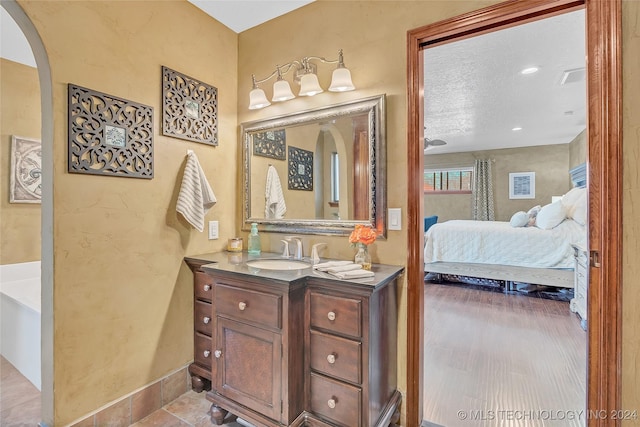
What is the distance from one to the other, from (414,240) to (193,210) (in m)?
1.38

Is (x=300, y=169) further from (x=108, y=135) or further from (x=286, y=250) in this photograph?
(x=108, y=135)

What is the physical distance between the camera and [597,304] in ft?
4.21

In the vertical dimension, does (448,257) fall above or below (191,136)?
below

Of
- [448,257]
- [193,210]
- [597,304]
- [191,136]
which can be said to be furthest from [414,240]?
[448,257]

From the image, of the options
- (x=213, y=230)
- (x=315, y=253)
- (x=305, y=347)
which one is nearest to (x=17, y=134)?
(x=213, y=230)

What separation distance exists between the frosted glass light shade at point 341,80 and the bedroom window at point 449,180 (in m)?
6.88

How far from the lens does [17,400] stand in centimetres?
190

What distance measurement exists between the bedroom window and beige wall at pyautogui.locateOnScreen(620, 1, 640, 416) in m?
6.90

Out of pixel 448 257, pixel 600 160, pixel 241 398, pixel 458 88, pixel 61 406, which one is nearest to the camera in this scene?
pixel 600 160

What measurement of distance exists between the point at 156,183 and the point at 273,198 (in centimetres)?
77

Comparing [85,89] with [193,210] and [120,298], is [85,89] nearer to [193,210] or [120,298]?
[193,210]

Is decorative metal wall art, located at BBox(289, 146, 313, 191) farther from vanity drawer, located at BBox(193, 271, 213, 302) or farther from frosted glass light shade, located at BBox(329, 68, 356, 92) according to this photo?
vanity drawer, located at BBox(193, 271, 213, 302)

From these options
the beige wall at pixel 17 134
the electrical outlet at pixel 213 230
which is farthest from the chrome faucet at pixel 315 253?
the beige wall at pixel 17 134

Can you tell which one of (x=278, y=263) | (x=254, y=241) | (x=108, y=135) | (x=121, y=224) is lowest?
(x=278, y=263)
